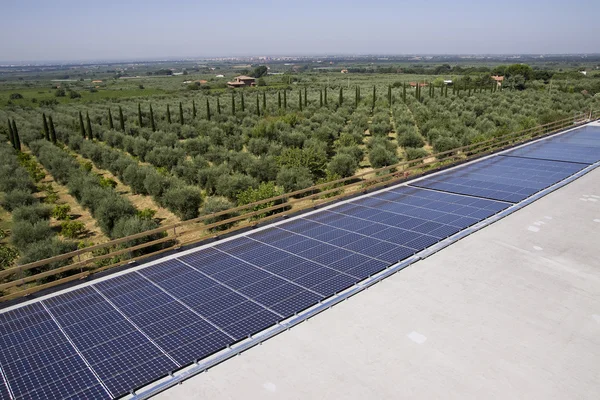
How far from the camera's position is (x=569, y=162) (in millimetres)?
25172

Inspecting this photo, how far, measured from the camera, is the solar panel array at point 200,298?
8.30 m

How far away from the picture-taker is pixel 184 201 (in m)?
25.7

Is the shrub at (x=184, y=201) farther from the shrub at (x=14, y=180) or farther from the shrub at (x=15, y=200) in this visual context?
the shrub at (x=14, y=180)

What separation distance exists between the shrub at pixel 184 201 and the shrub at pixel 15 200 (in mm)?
10221

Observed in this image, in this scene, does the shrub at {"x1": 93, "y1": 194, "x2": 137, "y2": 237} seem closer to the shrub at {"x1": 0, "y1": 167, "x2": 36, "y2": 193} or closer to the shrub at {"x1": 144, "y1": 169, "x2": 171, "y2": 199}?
the shrub at {"x1": 144, "y1": 169, "x2": 171, "y2": 199}

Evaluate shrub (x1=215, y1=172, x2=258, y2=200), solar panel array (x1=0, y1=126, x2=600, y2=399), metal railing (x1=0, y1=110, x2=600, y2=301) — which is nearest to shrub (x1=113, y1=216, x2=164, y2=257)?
metal railing (x1=0, y1=110, x2=600, y2=301)

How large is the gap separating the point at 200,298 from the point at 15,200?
2389cm

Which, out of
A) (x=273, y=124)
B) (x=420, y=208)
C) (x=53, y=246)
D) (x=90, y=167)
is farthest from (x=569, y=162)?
(x=90, y=167)

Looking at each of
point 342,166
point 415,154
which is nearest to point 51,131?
point 342,166

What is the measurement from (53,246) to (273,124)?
32.8 m

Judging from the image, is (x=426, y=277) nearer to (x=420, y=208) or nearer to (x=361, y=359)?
(x=361, y=359)

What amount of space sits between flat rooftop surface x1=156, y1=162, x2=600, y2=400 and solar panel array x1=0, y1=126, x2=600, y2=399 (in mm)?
819

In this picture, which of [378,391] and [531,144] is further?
[531,144]

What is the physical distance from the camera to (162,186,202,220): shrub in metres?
25.8
